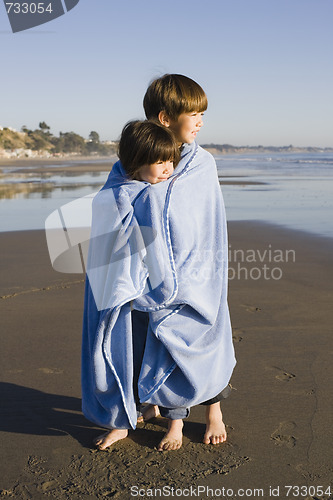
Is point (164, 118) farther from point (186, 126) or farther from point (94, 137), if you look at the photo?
point (94, 137)

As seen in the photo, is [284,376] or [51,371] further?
[51,371]

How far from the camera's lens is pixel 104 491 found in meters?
2.38

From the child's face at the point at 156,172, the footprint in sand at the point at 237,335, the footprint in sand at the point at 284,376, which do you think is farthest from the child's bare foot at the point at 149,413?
the child's face at the point at 156,172

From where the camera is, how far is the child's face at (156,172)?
255cm

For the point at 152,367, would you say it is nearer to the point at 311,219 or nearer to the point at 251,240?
the point at 251,240

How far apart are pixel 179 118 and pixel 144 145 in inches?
12.2

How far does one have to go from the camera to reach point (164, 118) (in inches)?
106

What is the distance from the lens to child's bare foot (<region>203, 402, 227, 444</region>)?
2.79m

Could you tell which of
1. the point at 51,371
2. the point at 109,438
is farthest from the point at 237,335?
the point at 109,438

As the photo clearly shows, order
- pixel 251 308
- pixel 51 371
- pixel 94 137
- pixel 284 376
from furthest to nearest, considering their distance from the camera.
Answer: pixel 94 137
pixel 251 308
pixel 51 371
pixel 284 376

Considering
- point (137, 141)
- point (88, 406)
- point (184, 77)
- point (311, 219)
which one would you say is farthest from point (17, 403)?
point (311, 219)

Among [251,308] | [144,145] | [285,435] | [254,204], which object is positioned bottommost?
[254,204]

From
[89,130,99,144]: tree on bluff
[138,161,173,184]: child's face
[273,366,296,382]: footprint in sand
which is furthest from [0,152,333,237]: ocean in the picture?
[89,130,99,144]: tree on bluff

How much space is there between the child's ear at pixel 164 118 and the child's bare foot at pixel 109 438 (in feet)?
4.97
